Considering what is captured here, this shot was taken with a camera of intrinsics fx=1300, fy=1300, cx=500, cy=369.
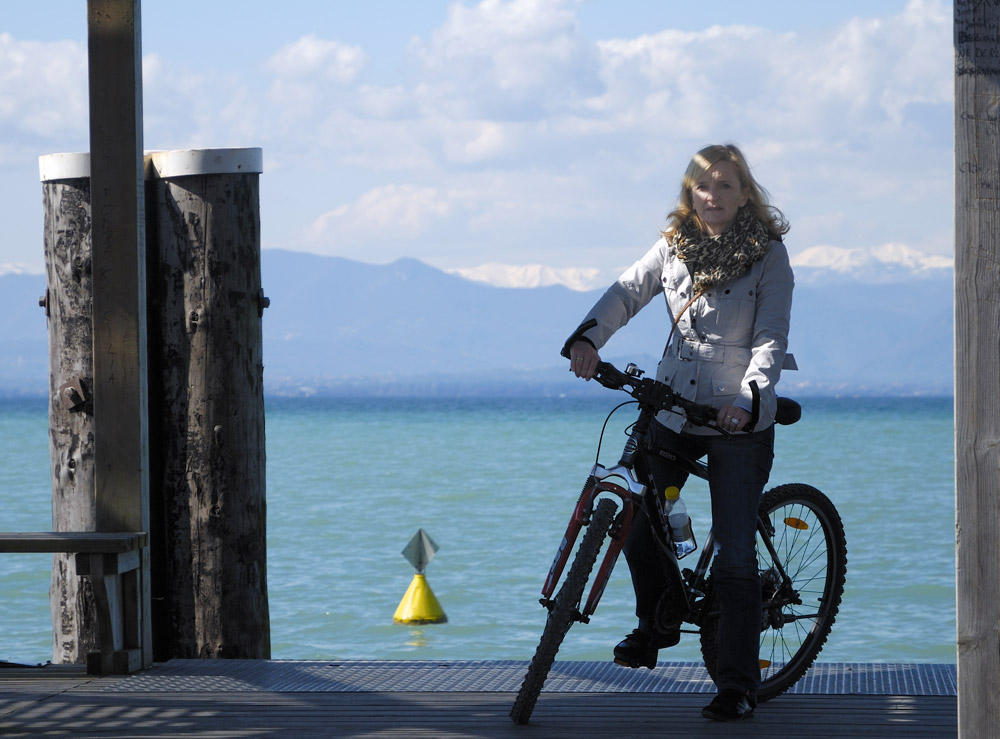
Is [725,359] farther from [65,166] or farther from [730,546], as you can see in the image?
[65,166]

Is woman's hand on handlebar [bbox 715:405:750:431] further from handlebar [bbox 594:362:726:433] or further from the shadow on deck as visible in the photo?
the shadow on deck

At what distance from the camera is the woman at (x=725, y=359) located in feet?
11.7

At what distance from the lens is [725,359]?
3592 millimetres

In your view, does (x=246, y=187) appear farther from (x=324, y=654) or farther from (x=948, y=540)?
(x=948, y=540)

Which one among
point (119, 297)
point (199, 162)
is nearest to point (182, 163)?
point (199, 162)

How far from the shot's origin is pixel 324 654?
380 inches

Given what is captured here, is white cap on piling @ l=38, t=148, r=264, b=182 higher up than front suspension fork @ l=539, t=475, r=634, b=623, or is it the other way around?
white cap on piling @ l=38, t=148, r=264, b=182

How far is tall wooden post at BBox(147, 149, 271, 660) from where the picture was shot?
15.1 ft

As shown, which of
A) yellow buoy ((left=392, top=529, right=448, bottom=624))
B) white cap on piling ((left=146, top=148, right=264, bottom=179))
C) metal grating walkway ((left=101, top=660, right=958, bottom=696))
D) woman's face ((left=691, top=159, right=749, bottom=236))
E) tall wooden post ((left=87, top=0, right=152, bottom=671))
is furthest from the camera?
yellow buoy ((left=392, top=529, right=448, bottom=624))

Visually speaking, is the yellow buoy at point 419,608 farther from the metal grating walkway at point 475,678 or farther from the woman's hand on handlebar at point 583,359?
the woman's hand on handlebar at point 583,359

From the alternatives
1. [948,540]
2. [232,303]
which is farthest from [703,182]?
[948,540]

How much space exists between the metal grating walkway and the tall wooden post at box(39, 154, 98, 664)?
0.73 m

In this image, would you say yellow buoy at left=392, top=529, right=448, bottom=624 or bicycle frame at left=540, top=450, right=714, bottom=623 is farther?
yellow buoy at left=392, top=529, right=448, bottom=624

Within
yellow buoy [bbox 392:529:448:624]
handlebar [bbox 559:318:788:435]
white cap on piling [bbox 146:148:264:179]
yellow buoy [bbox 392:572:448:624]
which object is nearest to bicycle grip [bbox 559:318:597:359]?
handlebar [bbox 559:318:788:435]
